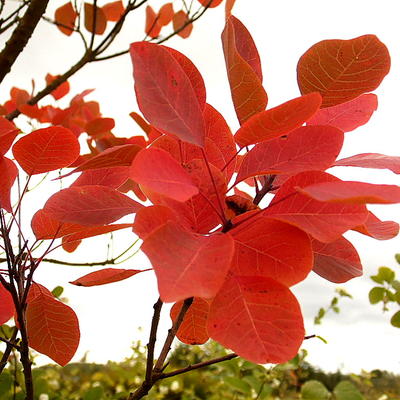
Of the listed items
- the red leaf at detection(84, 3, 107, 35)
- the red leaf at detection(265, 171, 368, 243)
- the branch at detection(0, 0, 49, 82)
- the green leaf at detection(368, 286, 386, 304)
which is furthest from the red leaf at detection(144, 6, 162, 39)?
the red leaf at detection(265, 171, 368, 243)

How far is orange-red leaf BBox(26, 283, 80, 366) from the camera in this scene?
68 cm

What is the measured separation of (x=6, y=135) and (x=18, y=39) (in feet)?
2.18

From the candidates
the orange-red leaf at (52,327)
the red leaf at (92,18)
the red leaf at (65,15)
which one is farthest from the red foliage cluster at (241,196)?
the red leaf at (65,15)

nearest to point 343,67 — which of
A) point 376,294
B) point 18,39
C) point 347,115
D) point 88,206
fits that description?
point 347,115

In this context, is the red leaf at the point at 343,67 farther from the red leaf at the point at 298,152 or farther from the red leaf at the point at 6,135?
the red leaf at the point at 6,135

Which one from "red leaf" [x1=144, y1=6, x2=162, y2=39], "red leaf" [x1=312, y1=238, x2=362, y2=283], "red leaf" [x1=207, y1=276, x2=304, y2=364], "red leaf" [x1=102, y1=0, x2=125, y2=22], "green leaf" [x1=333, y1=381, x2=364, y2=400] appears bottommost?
"green leaf" [x1=333, y1=381, x2=364, y2=400]

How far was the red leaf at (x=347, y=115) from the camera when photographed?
0.59 metres

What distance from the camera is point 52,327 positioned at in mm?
682

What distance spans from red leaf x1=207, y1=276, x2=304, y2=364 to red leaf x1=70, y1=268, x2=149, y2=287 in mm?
123

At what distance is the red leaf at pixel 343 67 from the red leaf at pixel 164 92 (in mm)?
159

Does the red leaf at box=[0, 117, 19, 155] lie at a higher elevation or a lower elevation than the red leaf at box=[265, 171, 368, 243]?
higher

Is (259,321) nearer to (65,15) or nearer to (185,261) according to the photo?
(185,261)

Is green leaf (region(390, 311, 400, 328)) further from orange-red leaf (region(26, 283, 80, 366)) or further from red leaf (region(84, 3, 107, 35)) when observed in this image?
red leaf (region(84, 3, 107, 35))

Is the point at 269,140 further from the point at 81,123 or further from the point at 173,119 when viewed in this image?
the point at 81,123
